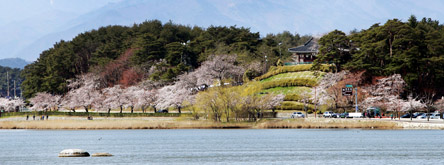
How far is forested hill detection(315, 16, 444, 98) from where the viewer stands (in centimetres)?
10300

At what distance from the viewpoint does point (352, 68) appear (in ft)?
361

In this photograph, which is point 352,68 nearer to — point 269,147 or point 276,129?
point 276,129

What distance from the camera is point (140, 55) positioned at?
140 metres

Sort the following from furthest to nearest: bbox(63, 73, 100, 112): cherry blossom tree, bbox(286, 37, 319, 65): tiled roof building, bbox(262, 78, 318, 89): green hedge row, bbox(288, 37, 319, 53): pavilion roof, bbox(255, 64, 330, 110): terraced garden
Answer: bbox(286, 37, 319, 65): tiled roof building
bbox(288, 37, 319, 53): pavilion roof
bbox(63, 73, 100, 112): cherry blossom tree
bbox(262, 78, 318, 89): green hedge row
bbox(255, 64, 330, 110): terraced garden

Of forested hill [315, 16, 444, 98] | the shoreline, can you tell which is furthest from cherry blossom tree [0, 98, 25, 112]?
forested hill [315, 16, 444, 98]

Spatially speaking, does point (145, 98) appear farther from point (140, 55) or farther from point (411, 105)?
point (411, 105)

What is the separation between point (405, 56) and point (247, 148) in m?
52.4

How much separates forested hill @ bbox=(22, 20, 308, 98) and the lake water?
51770 millimetres

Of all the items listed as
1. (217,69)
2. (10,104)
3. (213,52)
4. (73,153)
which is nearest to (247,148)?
(73,153)

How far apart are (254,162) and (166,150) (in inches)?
529

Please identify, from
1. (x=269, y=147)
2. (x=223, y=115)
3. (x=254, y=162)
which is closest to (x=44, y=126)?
(x=223, y=115)

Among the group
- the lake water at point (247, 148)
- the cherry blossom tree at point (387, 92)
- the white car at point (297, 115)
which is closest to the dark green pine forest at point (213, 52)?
the cherry blossom tree at point (387, 92)

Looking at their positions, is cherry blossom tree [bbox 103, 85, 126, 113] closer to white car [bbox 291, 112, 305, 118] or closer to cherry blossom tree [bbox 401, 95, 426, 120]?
white car [bbox 291, 112, 305, 118]

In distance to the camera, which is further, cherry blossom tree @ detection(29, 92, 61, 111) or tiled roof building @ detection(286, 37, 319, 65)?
tiled roof building @ detection(286, 37, 319, 65)
